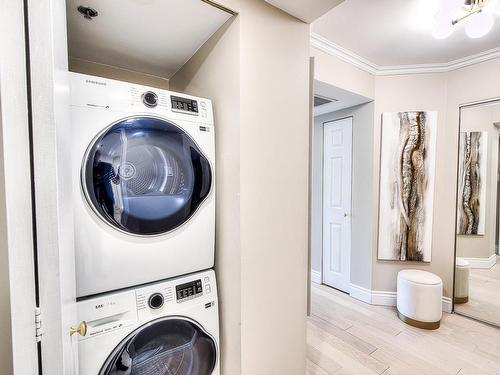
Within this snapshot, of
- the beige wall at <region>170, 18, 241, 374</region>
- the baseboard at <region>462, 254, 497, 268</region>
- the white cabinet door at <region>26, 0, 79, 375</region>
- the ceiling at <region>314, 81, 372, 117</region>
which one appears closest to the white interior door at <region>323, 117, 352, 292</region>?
the ceiling at <region>314, 81, 372, 117</region>

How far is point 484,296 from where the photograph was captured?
2.41 m

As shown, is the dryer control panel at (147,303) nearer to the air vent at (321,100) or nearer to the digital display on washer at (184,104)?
the digital display on washer at (184,104)

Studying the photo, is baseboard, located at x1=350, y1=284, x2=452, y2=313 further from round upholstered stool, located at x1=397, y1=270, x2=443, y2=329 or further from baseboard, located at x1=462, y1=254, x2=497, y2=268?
baseboard, located at x1=462, y1=254, x2=497, y2=268

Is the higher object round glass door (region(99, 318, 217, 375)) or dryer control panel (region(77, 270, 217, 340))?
dryer control panel (region(77, 270, 217, 340))

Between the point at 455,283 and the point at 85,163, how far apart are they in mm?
3467

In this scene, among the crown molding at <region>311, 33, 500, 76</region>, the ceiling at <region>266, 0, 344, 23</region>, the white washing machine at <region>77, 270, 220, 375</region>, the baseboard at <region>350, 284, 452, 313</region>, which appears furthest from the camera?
the baseboard at <region>350, 284, 452, 313</region>

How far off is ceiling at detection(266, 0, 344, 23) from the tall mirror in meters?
2.26

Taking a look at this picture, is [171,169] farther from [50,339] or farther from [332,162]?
[332,162]

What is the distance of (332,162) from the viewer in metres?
3.15

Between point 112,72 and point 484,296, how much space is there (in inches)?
154

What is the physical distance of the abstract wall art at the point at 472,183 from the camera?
7.75 feet

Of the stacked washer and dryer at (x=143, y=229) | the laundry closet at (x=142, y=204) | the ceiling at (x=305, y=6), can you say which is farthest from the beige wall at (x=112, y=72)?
the ceiling at (x=305, y=6)

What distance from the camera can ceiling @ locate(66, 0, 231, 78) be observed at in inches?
40.5

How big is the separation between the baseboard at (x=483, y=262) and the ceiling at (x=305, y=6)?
283cm
